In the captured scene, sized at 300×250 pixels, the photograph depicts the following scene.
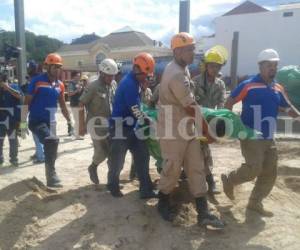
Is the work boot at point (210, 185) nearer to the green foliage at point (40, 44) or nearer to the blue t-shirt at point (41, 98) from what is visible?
the blue t-shirt at point (41, 98)

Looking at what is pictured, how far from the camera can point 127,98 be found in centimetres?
551

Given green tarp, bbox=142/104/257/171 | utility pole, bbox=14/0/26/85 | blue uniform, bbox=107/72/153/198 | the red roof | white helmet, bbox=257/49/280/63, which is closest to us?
green tarp, bbox=142/104/257/171

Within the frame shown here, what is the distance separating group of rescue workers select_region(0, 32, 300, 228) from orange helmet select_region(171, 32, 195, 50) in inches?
0.4

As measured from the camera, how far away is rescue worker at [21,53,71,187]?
641cm

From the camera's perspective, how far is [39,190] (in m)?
6.23

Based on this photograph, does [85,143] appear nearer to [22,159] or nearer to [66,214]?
[22,159]

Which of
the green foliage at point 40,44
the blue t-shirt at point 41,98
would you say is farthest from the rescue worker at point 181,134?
the green foliage at point 40,44

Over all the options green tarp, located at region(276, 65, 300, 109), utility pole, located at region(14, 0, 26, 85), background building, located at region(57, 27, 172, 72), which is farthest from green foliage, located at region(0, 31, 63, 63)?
green tarp, located at region(276, 65, 300, 109)

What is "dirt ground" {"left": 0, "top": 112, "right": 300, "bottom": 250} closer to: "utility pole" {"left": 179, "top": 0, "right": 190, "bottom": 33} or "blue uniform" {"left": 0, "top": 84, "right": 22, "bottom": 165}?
"blue uniform" {"left": 0, "top": 84, "right": 22, "bottom": 165}

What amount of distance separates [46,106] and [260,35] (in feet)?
150

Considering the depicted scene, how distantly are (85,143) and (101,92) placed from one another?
4.91 meters

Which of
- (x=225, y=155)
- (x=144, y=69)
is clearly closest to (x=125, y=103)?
(x=144, y=69)

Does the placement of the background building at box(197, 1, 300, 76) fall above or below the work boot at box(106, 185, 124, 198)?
above

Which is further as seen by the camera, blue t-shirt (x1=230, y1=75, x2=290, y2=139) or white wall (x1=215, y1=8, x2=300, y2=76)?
white wall (x1=215, y1=8, x2=300, y2=76)
